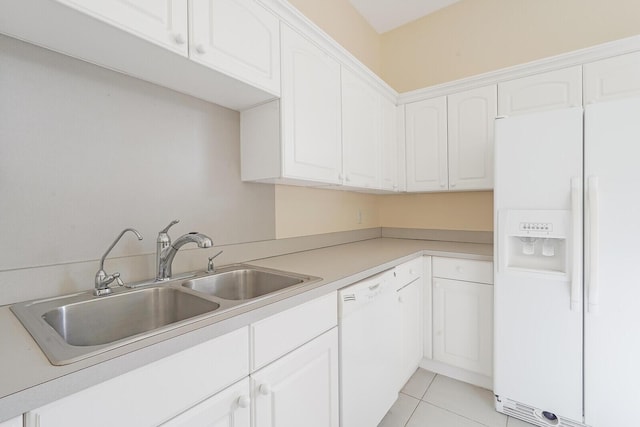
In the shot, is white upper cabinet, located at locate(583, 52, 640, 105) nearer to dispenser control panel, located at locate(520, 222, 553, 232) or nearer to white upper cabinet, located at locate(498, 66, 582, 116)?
white upper cabinet, located at locate(498, 66, 582, 116)

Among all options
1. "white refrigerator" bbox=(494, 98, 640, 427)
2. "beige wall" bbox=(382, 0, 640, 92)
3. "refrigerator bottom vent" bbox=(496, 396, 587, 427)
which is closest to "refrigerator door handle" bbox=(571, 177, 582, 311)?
"white refrigerator" bbox=(494, 98, 640, 427)

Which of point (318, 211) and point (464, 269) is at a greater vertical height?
point (318, 211)

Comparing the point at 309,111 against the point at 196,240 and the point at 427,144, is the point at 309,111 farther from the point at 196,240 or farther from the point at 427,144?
the point at 427,144

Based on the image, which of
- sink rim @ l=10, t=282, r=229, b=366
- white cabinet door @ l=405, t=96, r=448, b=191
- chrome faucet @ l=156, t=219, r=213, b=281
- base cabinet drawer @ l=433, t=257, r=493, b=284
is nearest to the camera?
sink rim @ l=10, t=282, r=229, b=366

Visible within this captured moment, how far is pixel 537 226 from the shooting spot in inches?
60.2

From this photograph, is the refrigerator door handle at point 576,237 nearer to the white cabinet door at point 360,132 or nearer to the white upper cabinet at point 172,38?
the white cabinet door at point 360,132

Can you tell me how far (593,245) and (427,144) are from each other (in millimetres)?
1334

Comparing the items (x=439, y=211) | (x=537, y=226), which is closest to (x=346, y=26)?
(x=439, y=211)

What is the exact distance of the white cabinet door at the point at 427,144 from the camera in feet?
7.69

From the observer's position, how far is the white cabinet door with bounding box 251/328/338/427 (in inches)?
34.6

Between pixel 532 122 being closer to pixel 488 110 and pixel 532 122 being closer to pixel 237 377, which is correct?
pixel 488 110

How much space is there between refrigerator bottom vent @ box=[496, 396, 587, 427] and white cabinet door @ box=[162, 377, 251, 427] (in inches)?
62.8

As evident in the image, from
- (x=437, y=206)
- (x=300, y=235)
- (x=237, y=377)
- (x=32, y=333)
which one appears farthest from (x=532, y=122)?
(x=32, y=333)

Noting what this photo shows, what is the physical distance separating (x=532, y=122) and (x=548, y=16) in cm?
133
